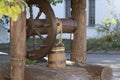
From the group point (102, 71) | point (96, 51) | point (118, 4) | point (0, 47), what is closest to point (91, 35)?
point (118, 4)

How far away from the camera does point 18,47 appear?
127 inches

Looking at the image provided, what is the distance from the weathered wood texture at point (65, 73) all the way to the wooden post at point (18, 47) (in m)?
0.21

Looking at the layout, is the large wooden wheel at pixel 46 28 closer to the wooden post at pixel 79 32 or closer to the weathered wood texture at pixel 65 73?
the weathered wood texture at pixel 65 73

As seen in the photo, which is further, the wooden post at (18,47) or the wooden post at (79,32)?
the wooden post at (79,32)

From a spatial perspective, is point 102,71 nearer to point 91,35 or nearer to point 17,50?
point 17,50

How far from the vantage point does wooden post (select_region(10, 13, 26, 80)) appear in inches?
127

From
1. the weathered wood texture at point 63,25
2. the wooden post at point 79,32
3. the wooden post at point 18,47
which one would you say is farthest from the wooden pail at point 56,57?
the wooden post at point 79,32

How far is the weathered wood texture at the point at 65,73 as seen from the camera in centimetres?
331

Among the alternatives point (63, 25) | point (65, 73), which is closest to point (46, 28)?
point (63, 25)

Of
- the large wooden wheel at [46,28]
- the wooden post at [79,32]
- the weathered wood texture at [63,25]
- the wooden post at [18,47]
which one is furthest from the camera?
the wooden post at [79,32]

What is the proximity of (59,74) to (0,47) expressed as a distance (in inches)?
639

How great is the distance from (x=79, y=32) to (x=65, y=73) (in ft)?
3.13

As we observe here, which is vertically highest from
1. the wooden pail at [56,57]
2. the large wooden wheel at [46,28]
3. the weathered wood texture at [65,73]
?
the large wooden wheel at [46,28]

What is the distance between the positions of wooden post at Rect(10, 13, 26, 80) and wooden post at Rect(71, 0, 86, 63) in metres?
1.00
